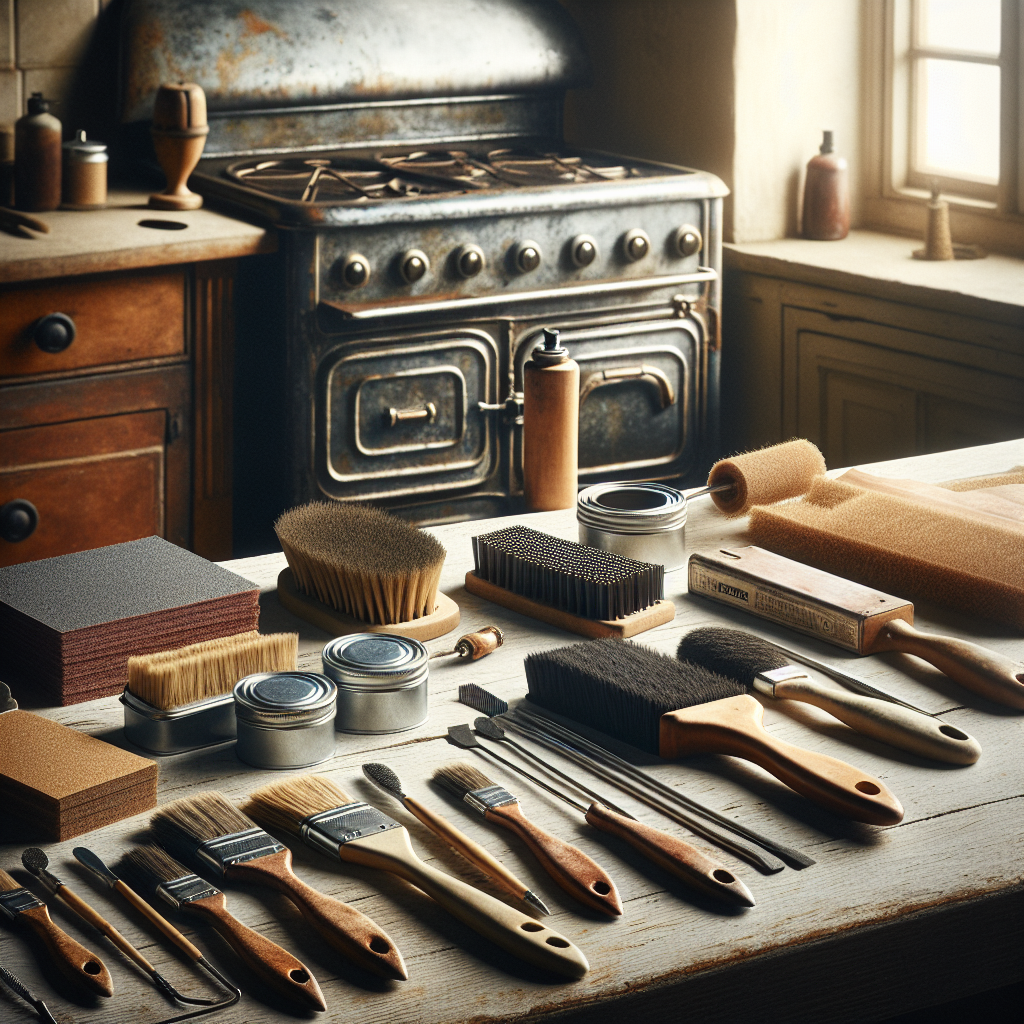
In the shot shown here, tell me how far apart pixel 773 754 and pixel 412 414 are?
2.04 m

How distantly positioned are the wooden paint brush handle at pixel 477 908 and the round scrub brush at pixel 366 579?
427mm

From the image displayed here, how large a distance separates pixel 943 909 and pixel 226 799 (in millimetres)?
533

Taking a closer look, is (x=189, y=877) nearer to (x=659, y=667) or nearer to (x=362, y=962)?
(x=362, y=962)

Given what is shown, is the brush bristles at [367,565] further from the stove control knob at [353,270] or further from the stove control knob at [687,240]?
the stove control knob at [687,240]

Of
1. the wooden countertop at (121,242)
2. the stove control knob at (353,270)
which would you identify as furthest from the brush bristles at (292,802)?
the stove control knob at (353,270)

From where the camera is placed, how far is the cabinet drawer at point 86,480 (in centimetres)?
288

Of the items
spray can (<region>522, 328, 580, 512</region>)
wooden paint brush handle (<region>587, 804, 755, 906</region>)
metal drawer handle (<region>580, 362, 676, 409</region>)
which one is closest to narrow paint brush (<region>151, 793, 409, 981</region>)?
wooden paint brush handle (<region>587, 804, 755, 906</region>)

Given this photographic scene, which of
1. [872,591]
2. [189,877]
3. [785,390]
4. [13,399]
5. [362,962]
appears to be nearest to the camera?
[362,962]

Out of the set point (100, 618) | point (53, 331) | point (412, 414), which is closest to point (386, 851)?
point (100, 618)

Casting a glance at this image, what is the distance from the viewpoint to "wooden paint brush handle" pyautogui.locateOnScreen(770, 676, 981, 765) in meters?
1.22

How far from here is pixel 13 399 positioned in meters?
2.82

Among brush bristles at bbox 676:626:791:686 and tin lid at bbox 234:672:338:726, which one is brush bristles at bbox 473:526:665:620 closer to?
brush bristles at bbox 676:626:791:686

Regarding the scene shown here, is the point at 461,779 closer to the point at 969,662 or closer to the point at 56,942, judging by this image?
the point at 56,942

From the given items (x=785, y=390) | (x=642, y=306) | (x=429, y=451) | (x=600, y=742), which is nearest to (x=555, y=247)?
(x=642, y=306)
